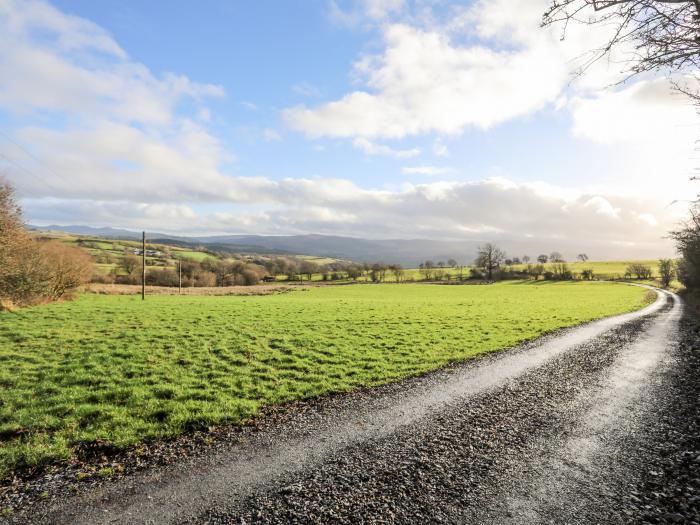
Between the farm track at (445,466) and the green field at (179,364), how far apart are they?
2.06 m

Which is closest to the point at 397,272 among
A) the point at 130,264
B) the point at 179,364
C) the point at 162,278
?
the point at 162,278

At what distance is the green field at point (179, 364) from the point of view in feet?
28.6

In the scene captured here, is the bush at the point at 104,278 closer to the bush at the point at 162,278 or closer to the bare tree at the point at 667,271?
the bush at the point at 162,278

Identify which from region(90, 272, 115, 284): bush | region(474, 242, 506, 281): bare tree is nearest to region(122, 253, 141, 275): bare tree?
region(90, 272, 115, 284): bush

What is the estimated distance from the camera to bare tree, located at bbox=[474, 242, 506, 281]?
117 metres

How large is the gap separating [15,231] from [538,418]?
38.8 metres

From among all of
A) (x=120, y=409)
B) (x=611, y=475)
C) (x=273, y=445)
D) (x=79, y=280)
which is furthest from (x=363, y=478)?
(x=79, y=280)

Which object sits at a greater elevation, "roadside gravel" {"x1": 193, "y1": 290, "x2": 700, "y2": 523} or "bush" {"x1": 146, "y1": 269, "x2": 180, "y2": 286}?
"roadside gravel" {"x1": 193, "y1": 290, "x2": 700, "y2": 523}

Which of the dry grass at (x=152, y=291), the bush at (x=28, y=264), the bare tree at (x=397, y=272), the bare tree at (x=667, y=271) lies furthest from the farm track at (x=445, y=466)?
the bare tree at (x=397, y=272)

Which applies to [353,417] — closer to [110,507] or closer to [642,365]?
[110,507]

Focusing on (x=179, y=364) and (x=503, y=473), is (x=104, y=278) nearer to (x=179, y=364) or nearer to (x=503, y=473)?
(x=179, y=364)

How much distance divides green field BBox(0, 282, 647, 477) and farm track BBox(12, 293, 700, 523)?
6.75ft

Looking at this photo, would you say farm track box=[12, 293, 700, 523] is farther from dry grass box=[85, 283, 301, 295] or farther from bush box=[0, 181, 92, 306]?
dry grass box=[85, 283, 301, 295]

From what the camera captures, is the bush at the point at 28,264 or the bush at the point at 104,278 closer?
the bush at the point at 28,264
